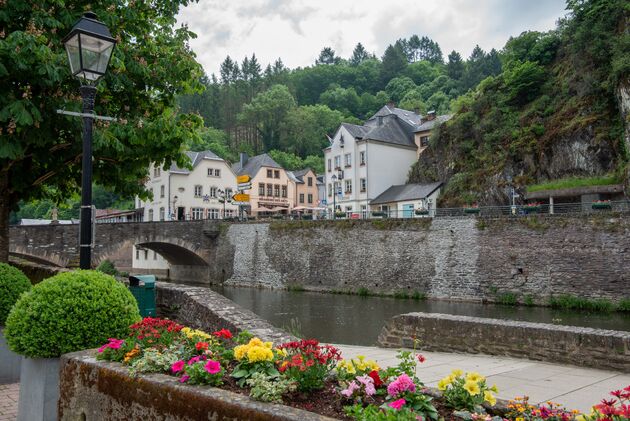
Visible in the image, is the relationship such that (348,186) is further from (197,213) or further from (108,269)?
(108,269)

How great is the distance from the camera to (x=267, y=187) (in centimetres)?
6325

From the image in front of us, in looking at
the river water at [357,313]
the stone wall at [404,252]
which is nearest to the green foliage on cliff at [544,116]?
the stone wall at [404,252]

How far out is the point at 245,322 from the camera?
7.71m

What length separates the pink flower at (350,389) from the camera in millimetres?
3551

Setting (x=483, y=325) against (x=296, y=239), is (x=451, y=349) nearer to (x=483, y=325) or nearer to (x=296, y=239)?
(x=483, y=325)

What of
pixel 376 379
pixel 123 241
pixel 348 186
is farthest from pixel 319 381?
pixel 348 186

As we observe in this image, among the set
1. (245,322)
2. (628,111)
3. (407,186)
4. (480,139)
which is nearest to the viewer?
(245,322)

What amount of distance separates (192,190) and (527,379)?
171ft

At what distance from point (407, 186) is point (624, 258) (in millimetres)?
25211

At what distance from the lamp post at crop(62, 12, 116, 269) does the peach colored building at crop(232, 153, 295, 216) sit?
175ft

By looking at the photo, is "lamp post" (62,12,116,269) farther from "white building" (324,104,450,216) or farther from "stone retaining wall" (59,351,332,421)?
"white building" (324,104,450,216)

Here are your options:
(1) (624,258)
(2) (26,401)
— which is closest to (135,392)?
(2) (26,401)

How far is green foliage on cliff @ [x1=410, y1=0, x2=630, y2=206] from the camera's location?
32.2 meters

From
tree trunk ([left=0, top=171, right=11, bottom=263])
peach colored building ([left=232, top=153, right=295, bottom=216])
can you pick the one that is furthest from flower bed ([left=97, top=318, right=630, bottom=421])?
peach colored building ([left=232, top=153, right=295, bottom=216])
